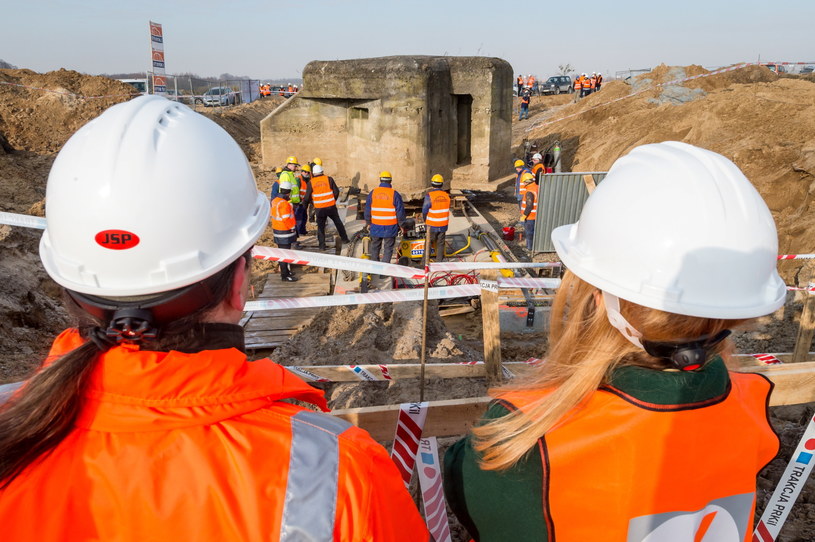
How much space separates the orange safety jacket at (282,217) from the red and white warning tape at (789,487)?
328 inches

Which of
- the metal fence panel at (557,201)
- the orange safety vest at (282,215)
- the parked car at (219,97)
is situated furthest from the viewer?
the parked car at (219,97)

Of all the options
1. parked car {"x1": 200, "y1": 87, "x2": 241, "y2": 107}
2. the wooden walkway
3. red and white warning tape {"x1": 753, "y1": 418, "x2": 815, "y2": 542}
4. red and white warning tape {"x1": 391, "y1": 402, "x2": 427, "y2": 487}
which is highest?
parked car {"x1": 200, "y1": 87, "x2": 241, "y2": 107}

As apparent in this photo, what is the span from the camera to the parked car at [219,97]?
36188mm

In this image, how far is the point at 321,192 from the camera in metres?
11.0

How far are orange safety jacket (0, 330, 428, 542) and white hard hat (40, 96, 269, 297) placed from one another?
9.6 inches

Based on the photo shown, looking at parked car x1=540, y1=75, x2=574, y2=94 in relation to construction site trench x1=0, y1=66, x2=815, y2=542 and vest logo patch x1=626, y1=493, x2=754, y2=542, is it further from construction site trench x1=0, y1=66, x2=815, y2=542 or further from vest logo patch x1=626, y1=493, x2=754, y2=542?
vest logo patch x1=626, y1=493, x2=754, y2=542

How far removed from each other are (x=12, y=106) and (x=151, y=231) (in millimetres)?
24601

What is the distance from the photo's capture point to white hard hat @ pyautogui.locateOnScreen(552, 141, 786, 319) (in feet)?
4.26

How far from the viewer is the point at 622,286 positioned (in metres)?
1.37

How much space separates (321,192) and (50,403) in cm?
1027

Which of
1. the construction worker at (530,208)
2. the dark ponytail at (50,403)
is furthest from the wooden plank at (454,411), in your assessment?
the construction worker at (530,208)

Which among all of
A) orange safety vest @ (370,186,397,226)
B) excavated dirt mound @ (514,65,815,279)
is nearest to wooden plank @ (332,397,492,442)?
orange safety vest @ (370,186,397,226)

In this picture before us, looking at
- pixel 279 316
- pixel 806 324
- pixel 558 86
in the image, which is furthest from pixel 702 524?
pixel 558 86

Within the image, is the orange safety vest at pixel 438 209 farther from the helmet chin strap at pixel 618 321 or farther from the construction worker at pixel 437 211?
the helmet chin strap at pixel 618 321
